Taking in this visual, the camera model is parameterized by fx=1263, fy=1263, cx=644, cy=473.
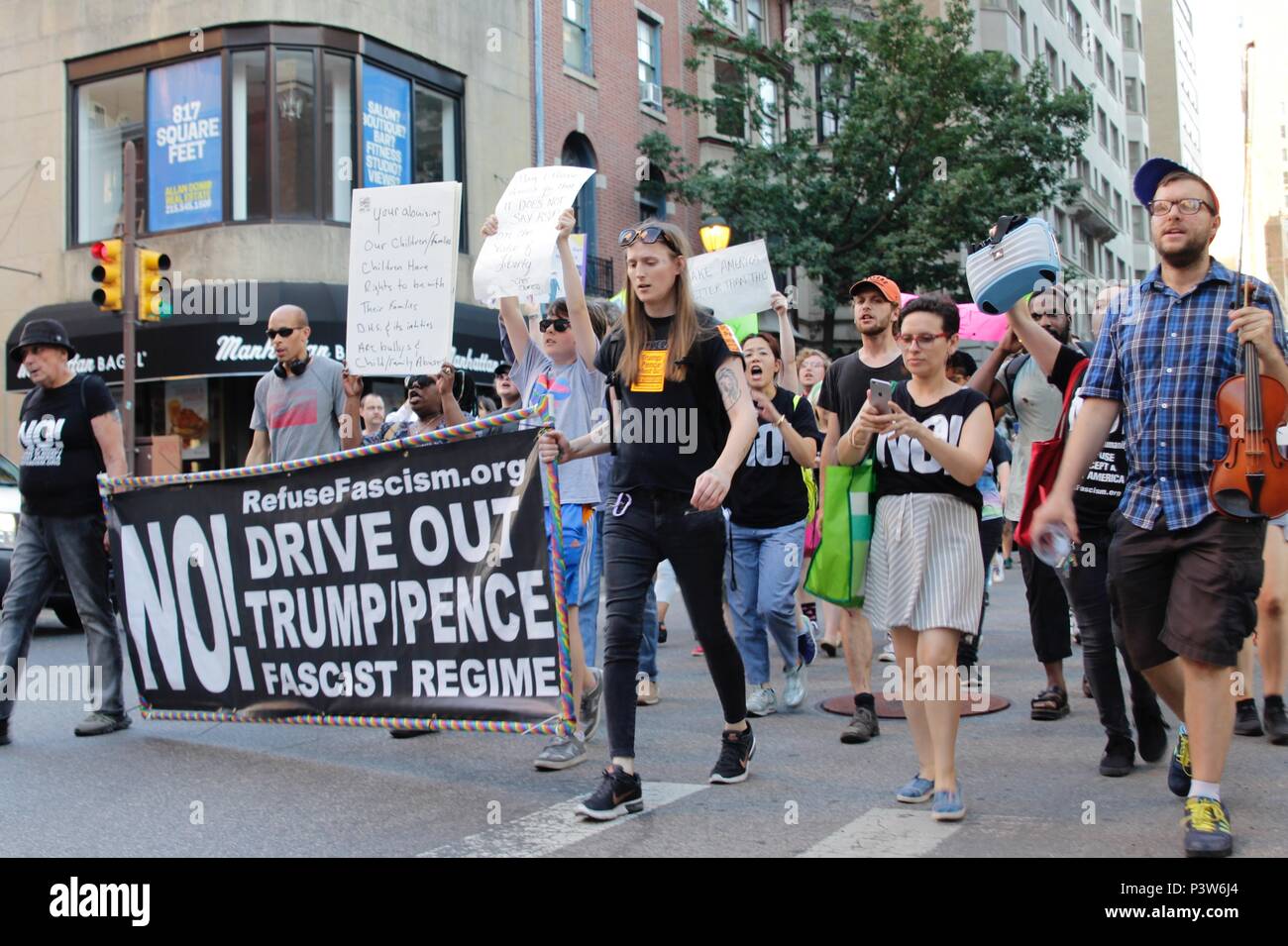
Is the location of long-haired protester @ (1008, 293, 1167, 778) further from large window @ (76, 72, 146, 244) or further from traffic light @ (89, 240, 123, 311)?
large window @ (76, 72, 146, 244)

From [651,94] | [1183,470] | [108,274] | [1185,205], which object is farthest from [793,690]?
[651,94]

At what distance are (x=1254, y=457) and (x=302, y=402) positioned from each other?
15.1 feet

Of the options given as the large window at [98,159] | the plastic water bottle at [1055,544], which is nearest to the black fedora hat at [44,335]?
the plastic water bottle at [1055,544]

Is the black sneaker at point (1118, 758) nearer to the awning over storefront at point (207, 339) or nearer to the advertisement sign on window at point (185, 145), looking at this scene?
the awning over storefront at point (207, 339)

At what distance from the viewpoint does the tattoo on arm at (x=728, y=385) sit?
15.5ft

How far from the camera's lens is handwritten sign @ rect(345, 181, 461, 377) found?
252 inches

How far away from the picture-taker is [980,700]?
22.5ft

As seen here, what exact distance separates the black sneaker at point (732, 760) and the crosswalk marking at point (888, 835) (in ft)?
2.15

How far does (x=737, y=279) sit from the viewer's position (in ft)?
29.2

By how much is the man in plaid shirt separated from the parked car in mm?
8256

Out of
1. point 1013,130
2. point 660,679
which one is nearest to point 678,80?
point 1013,130

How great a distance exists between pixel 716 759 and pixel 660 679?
260 cm

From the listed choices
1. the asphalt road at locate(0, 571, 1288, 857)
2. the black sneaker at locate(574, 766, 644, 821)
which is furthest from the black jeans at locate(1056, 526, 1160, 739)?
the black sneaker at locate(574, 766, 644, 821)

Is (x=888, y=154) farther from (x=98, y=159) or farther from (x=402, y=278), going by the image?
(x=402, y=278)
